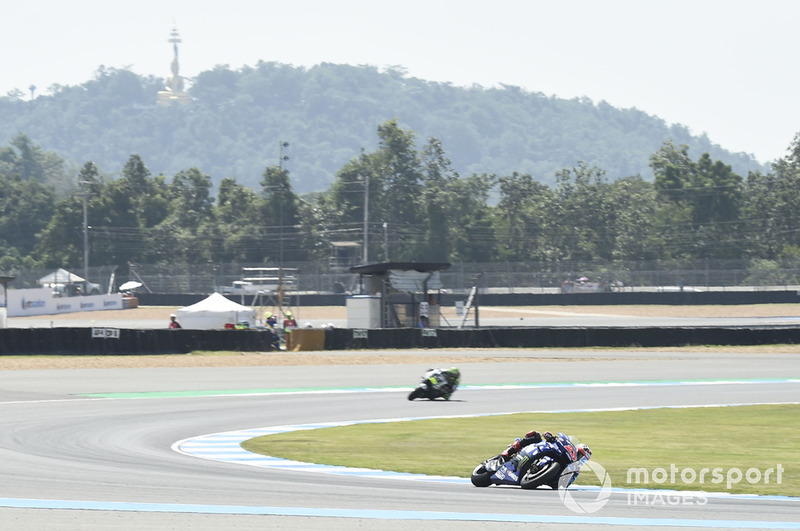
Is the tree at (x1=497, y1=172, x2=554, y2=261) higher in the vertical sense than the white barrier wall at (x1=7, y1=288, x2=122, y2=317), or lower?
higher

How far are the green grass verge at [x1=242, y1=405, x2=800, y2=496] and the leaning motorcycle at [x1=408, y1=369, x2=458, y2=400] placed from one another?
10.6 ft

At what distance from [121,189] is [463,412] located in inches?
3928

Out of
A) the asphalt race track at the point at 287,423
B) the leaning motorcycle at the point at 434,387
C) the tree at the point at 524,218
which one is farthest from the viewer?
the tree at the point at 524,218

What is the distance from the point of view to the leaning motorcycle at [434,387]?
23.1 m

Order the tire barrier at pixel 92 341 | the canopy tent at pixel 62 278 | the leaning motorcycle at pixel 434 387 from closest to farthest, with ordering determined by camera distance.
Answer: the leaning motorcycle at pixel 434 387 → the tire barrier at pixel 92 341 → the canopy tent at pixel 62 278

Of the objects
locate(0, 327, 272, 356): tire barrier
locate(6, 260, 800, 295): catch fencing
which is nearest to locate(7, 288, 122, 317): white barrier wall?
locate(6, 260, 800, 295): catch fencing

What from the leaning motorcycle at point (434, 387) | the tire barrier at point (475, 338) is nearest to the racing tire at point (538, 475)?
the leaning motorcycle at point (434, 387)

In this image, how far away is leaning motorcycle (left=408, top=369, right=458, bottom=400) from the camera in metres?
23.1

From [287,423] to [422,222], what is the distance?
96.4 m

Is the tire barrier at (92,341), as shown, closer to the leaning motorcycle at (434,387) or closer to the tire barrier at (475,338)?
the tire barrier at (475,338)

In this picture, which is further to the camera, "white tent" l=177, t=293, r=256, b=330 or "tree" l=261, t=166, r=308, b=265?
"tree" l=261, t=166, r=308, b=265

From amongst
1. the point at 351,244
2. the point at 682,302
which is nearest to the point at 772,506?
the point at 682,302

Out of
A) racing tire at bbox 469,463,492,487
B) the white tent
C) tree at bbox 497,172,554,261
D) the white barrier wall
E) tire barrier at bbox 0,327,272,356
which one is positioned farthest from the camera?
tree at bbox 497,172,554,261

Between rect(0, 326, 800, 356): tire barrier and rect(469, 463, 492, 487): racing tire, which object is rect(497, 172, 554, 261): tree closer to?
rect(0, 326, 800, 356): tire barrier
